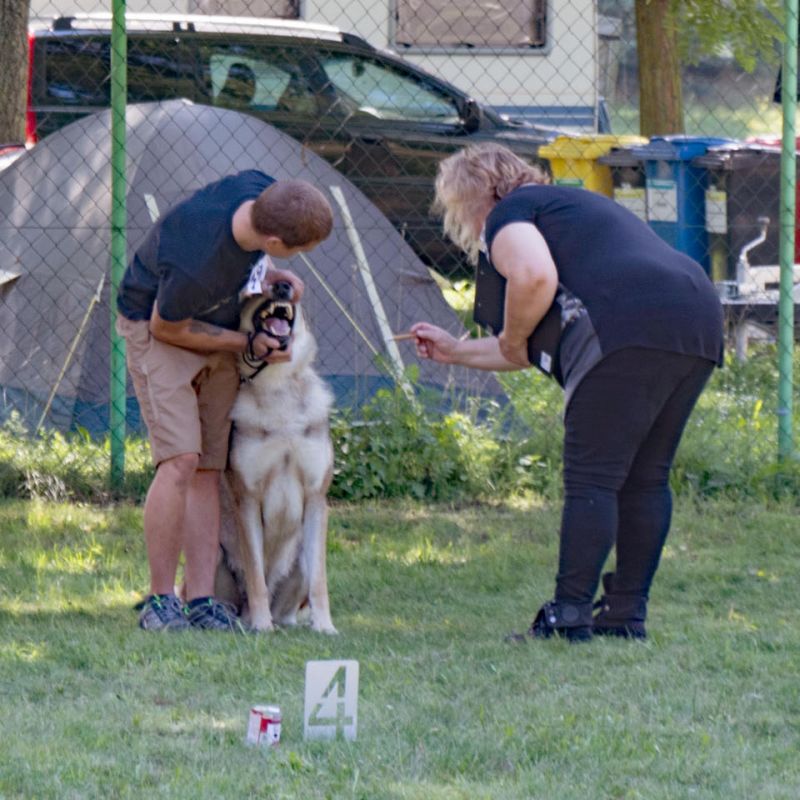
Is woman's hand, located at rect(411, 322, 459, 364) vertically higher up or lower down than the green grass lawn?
higher up

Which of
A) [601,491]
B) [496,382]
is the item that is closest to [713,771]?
[601,491]

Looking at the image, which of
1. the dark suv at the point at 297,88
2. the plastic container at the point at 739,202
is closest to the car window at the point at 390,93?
the dark suv at the point at 297,88

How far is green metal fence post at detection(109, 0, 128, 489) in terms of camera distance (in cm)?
616

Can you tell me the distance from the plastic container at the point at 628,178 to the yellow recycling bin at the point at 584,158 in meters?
0.09

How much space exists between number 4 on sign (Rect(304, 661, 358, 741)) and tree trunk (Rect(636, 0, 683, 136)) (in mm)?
8571

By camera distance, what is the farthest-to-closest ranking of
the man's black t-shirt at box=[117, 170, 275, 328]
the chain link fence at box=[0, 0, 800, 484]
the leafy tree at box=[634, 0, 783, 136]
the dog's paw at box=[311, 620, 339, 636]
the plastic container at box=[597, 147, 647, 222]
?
the plastic container at box=[597, 147, 647, 222] < the chain link fence at box=[0, 0, 800, 484] < the leafy tree at box=[634, 0, 783, 136] < the dog's paw at box=[311, 620, 339, 636] < the man's black t-shirt at box=[117, 170, 275, 328]

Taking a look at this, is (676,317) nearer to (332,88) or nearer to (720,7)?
(720,7)

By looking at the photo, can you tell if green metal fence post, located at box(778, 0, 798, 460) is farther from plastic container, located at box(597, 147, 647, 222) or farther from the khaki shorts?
plastic container, located at box(597, 147, 647, 222)

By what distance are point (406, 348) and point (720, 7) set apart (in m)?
A: 2.32

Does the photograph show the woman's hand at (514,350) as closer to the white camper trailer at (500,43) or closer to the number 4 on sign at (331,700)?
the number 4 on sign at (331,700)

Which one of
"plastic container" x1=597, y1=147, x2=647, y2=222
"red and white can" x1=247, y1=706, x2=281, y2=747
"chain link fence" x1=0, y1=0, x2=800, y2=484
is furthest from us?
"plastic container" x1=597, y1=147, x2=647, y2=222

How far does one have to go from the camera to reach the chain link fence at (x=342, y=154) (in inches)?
280

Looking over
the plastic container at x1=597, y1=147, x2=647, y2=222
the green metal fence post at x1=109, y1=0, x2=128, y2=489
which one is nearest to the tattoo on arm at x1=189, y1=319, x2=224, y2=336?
the green metal fence post at x1=109, y1=0, x2=128, y2=489

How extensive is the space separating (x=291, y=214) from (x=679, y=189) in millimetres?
5570
